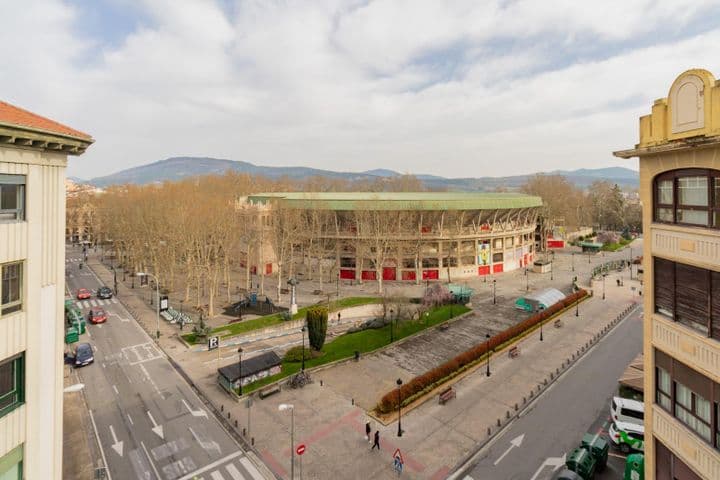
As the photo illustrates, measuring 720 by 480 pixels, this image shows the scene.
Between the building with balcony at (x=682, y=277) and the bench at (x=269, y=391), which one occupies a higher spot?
the building with balcony at (x=682, y=277)

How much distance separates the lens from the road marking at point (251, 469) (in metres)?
18.6

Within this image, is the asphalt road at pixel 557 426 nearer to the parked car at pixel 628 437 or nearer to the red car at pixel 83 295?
the parked car at pixel 628 437

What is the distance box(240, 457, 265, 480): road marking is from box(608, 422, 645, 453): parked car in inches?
719

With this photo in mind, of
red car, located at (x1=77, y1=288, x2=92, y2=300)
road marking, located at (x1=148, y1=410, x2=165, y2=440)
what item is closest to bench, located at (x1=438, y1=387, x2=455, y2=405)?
road marking, located at (x1=148, y1=410, x2=165, y2=440)

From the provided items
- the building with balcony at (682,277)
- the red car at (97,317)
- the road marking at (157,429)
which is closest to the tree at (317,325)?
the road marking at (157,429)

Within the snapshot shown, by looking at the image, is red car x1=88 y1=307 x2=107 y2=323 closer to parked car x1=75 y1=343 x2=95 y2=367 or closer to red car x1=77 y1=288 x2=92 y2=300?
parked car x1=75 y1=343 x2=95 y2=367

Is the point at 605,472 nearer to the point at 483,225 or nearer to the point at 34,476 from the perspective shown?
the point at 34,476

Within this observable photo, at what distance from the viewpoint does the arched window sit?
10297 mm

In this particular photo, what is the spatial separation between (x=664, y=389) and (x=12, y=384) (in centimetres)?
1843

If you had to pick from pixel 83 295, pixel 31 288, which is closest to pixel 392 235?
pixel 83 295

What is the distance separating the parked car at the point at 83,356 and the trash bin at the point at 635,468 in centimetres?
3650

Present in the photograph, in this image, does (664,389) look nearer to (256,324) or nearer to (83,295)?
(256,324)

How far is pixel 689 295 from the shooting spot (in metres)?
11.1

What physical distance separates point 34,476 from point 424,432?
1745 centimetres
